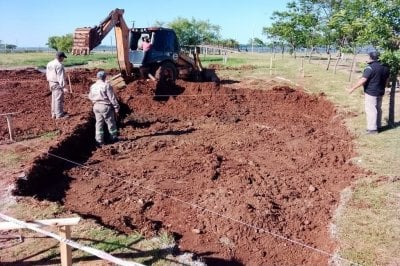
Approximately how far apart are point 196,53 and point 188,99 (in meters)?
4.31

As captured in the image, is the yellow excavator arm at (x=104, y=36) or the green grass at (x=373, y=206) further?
the yellow excavator arm at (x=104, y=36)

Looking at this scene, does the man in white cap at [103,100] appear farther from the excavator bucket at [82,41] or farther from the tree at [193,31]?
the tree at [193,31]

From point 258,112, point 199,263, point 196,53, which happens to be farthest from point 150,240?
point 196,53

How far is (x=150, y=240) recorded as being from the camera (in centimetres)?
516

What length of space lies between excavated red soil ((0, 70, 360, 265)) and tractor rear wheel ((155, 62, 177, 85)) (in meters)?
0.93

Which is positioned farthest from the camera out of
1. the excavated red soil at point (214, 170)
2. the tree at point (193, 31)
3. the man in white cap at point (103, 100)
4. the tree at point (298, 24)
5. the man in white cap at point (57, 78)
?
the tree at point (193, 31)

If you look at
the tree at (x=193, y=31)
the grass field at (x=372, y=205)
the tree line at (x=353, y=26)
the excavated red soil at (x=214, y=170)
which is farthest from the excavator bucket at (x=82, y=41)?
the tree at (x=193, y=31)

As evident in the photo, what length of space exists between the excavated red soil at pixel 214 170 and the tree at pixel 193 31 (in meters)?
40.3

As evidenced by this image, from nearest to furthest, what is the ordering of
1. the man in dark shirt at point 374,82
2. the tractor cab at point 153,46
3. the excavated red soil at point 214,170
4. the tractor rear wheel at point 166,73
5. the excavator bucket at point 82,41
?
1. the excavated red soil at point 214,170
2. the man in dark shirt at point 374,82
3. the excavator bucket at point 82,41
4. the tractor cab at point 153,46
5. the tractor rear wheel at point 166,73

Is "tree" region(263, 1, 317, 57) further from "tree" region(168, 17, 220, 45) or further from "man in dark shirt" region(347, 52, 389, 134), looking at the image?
"tree" region(168, 17, 220, 45)

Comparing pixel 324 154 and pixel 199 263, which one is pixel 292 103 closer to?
pixel 324 154

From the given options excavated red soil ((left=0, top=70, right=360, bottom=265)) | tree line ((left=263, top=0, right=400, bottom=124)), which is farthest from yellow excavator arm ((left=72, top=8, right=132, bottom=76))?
tree line ((left=263, top=0, right=400, bottom=124))

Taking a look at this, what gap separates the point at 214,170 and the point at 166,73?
860 cm

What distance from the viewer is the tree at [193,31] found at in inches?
2113
